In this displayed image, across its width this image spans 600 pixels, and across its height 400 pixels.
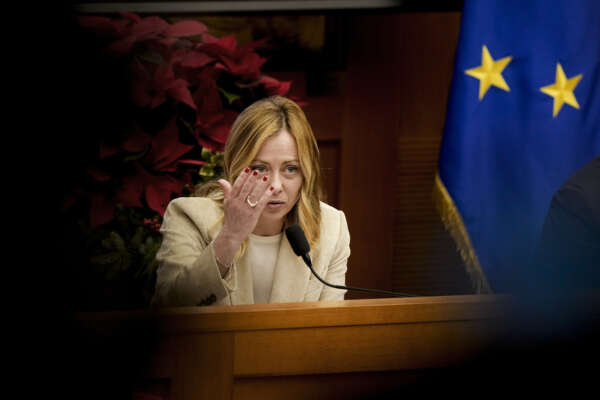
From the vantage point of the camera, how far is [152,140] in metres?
1.87

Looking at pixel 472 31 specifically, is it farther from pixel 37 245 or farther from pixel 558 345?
pixel 37 245

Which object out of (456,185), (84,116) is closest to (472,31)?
(456,185)

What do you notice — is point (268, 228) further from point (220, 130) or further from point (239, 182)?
point (220, 130)

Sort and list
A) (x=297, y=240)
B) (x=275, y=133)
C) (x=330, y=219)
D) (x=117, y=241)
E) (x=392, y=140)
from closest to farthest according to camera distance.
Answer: (x=297, y=240)
(x=275, y=133)
(x=330, y=219)
(x=117, y=241)
(x=392, y=140)

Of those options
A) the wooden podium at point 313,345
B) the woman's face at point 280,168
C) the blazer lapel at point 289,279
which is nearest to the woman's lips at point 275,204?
the woman's face at point 280,168

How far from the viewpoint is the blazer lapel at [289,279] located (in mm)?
1532

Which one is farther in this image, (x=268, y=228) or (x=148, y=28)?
(x=148, y=28)

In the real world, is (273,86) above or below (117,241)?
above

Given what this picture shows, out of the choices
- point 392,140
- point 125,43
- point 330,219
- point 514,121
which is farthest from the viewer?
point 392,140

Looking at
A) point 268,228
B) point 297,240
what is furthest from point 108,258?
point 297,240

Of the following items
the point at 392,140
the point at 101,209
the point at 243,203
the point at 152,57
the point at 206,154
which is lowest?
the point at 392,140

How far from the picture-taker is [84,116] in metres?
0.93

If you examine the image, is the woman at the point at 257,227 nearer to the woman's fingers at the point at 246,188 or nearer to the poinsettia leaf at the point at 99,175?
the woman's fingers at the point at 246,188

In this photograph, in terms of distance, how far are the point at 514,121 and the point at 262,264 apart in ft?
3.78
